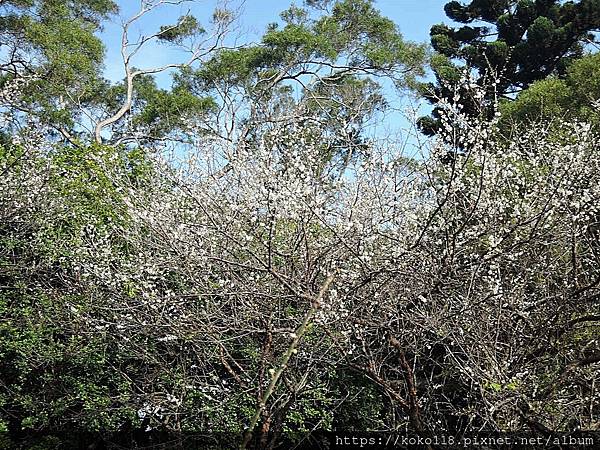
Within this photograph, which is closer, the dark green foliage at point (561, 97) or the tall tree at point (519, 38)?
the dark green foliage at point (561, 97)

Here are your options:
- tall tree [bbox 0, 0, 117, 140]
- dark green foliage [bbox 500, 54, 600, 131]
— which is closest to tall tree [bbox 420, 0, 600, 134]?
dark green foliage [bbox 500, 54, 600, 131]

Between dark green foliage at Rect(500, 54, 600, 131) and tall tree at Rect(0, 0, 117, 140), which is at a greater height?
tall tree at Rect(0, 0, 117, 140)

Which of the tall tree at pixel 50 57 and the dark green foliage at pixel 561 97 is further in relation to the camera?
the tall tree at pixel 50 57

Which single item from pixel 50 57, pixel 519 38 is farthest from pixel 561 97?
pixel 50 57

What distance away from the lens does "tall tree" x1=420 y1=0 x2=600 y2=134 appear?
11.0 metres

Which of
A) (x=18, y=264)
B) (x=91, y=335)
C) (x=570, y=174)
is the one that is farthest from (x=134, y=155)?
(x=570, y=174)

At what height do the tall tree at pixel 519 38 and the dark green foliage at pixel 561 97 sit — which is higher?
the tall tree at pixel 519 38

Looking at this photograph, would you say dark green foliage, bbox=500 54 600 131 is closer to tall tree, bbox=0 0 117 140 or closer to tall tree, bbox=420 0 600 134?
tall tree, bbox=420 0 600 134

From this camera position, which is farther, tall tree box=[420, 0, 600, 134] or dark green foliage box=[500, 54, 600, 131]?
tall tree box=[420, 0, 600, 134]

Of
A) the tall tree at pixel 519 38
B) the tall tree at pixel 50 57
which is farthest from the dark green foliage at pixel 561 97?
the tall tree at pixel 50 57

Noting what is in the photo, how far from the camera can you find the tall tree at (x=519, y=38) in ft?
36.0

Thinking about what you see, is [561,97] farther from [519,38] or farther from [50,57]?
[50,57]

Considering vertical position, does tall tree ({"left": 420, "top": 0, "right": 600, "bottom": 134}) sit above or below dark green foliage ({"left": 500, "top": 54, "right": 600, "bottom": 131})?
above

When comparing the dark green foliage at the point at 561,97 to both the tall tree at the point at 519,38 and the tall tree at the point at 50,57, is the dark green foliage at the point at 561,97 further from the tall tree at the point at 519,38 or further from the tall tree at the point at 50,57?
the tall tree at the point at 50,57
